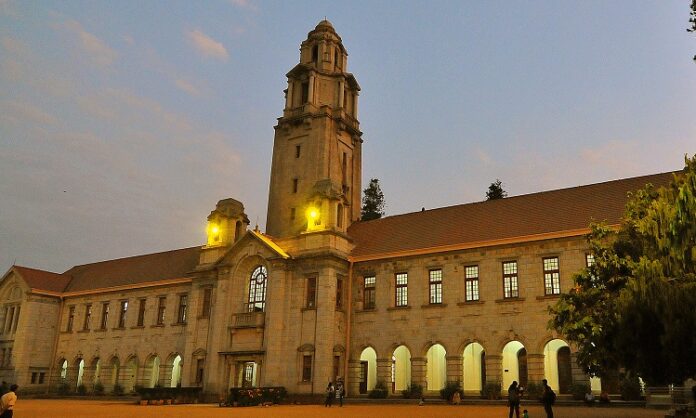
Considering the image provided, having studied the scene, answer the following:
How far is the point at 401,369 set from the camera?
3897 cm

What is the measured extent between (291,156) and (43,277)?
26.6 metres

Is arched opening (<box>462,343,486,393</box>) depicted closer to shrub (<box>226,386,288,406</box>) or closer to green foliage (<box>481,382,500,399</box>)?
green foliage (<box>481,382,500,399</box>)

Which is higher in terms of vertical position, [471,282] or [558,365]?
[471,282]

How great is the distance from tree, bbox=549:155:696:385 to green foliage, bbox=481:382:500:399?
1259 cm

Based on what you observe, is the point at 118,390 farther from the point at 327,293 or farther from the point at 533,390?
the point at 533,390

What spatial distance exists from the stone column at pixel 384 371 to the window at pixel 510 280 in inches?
325

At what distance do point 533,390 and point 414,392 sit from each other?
6.95m

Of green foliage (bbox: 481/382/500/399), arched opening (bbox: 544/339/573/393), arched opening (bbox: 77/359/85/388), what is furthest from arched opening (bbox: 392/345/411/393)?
arched opening (bbox: 77/359/85/388)

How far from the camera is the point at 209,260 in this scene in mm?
43906

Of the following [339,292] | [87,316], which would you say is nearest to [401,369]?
[339,292]

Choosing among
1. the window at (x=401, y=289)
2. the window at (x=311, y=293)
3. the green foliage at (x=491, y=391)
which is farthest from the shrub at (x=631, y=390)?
the window at (x=311, y=293)

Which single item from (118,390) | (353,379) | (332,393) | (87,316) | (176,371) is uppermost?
(87,316)

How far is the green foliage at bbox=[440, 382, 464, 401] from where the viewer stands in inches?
1314

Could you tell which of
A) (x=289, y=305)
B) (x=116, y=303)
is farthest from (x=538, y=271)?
(x=116, y=303)
